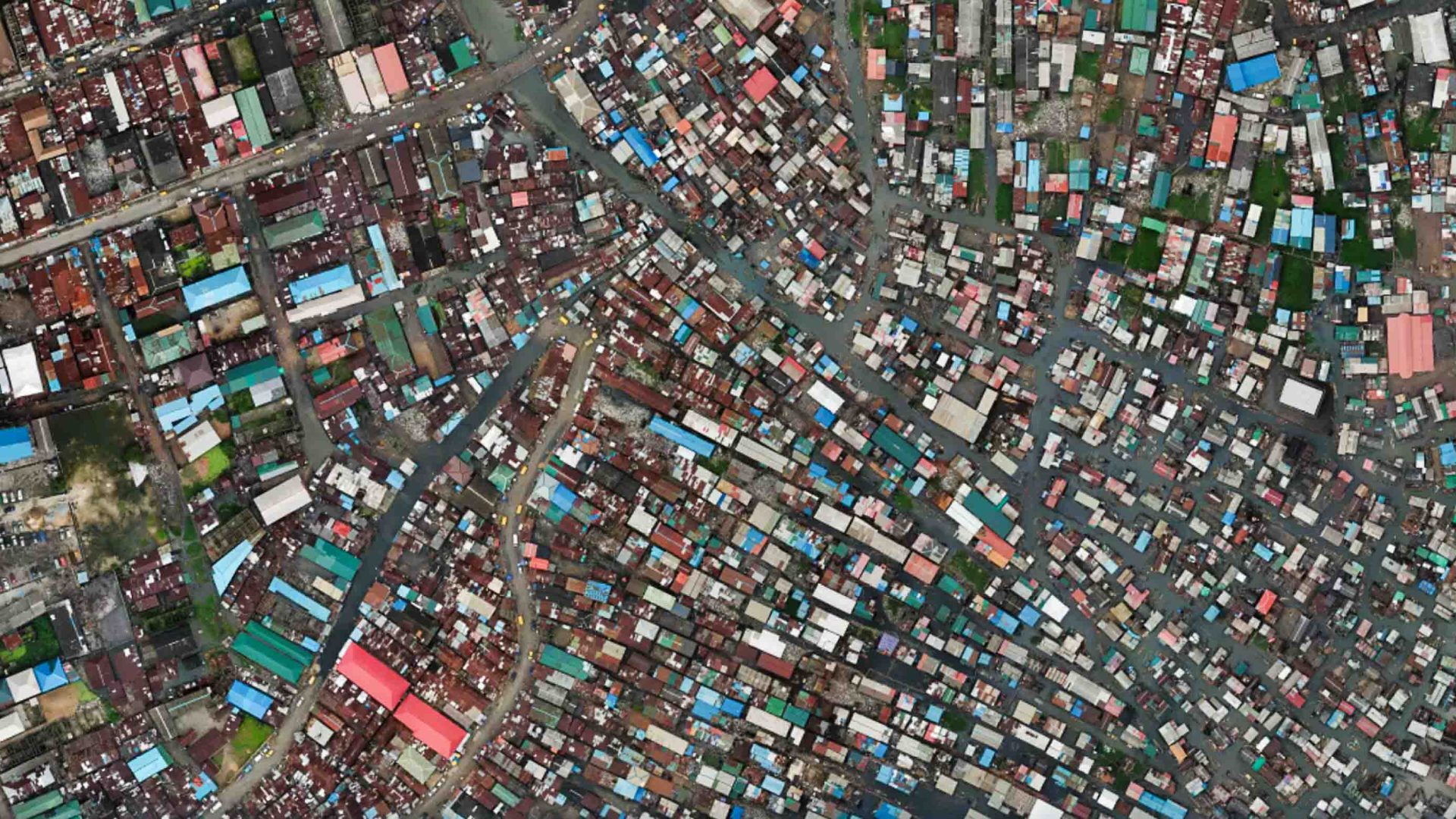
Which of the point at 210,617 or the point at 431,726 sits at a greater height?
the point at 210,617

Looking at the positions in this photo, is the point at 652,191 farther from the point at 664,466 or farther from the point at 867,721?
the point at 867,721

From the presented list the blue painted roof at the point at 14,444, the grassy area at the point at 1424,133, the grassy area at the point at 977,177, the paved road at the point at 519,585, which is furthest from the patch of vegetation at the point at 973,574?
the blue painted roof at the point at 14,444

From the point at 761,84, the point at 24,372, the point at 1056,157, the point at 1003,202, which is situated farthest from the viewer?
the point at 1003,202

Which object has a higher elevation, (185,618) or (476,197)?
(476,197)

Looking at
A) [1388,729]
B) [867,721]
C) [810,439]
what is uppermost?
[810,439]

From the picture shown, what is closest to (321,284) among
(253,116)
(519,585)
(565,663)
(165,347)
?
(165,347)

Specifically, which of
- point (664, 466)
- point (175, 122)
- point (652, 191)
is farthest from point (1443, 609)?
point (175, 122)

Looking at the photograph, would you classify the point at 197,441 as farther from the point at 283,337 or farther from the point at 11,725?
the point at 11,725
